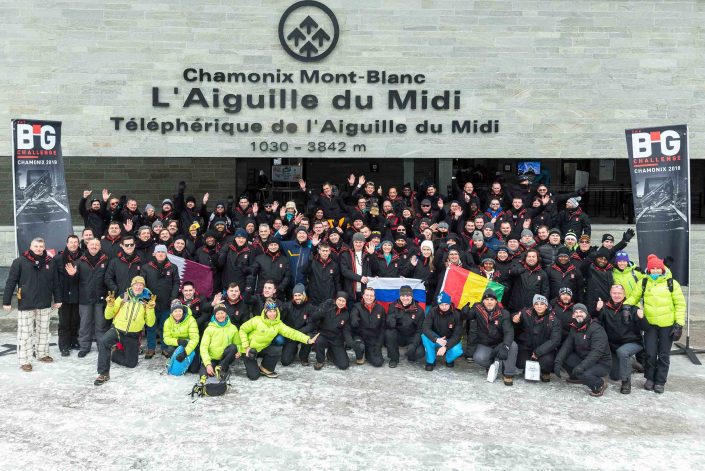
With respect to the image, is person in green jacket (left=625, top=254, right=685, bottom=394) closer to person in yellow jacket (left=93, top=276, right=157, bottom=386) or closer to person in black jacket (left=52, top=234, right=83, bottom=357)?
person in yellow jacket (left=93, top=276, right=157, bottom=386)

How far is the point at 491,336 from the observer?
374 inches

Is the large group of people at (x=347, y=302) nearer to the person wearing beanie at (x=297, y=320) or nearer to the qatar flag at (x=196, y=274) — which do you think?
the person wearing beanie at (x=297, y=320)

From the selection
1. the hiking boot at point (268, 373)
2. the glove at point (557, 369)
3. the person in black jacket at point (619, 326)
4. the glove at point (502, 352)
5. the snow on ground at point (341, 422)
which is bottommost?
the snow on ground at point (341, 422)

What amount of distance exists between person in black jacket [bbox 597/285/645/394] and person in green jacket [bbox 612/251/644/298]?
898 mm

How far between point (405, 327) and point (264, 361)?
2.24 metres

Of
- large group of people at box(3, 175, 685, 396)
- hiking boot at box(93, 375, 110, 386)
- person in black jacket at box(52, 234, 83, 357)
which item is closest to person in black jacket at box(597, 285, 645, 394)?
large group of people at box(3, 175, 685, 396)

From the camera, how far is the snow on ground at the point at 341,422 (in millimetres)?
6562

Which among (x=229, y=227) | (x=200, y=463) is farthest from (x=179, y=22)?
(x=200, y=463)

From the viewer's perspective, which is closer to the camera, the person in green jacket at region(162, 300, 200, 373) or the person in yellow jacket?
the person in green jacket at region(162, 300, 200, 373)

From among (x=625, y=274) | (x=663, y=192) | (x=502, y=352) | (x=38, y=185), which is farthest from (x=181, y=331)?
(x=663, y=192)

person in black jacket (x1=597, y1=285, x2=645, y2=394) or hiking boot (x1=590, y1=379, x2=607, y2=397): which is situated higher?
person in black jacket (x1=597, y1=285, x2=645, y2=394)

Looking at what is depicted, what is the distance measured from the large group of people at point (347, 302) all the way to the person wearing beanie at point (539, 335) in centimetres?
2

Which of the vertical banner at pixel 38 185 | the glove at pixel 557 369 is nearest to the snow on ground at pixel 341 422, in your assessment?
the glove at pixel 557 369

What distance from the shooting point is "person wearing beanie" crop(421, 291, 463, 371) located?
31.4 feet
